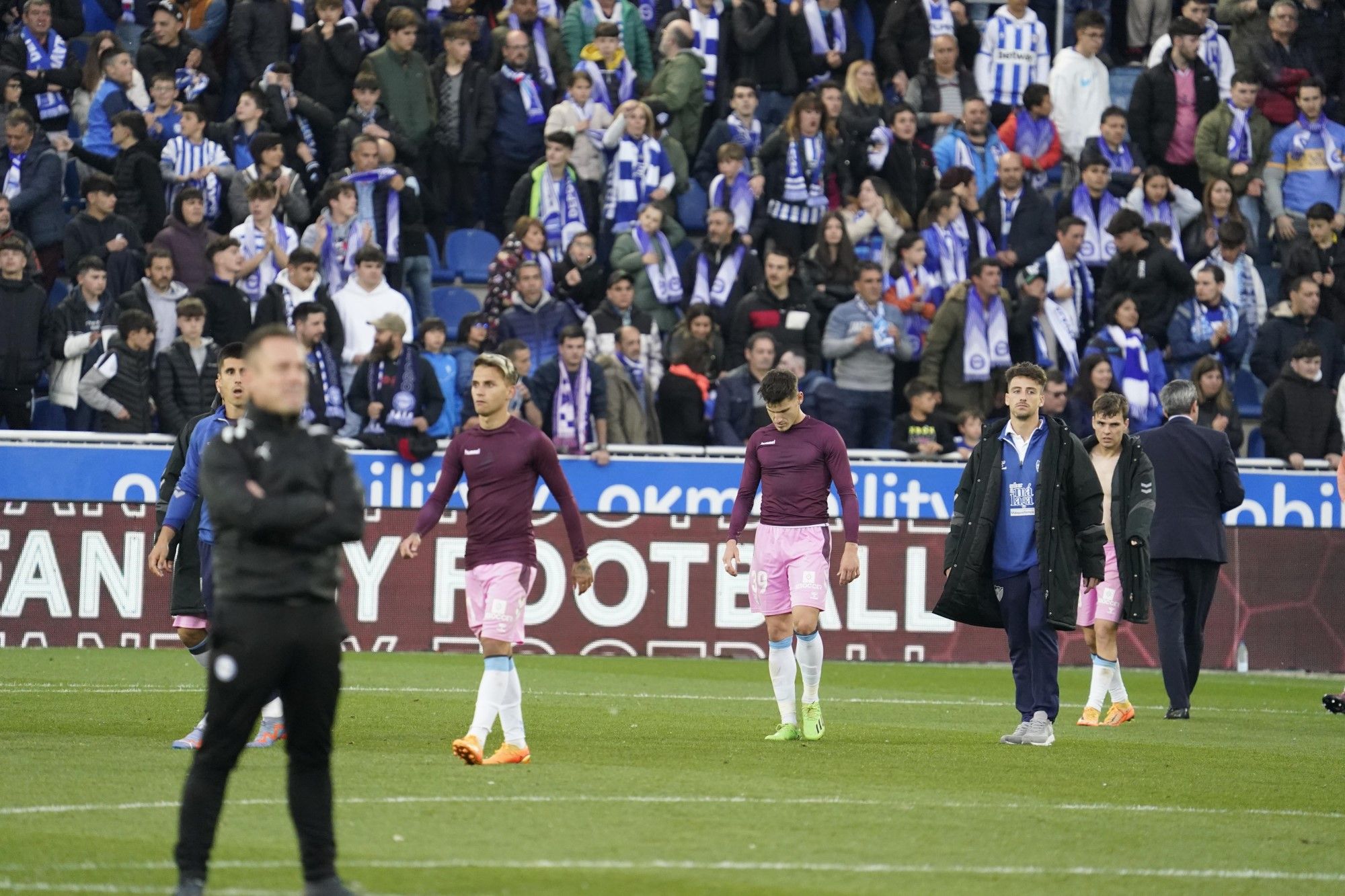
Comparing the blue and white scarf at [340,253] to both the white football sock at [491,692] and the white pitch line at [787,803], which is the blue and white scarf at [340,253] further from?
the white pitch line at [787,803]

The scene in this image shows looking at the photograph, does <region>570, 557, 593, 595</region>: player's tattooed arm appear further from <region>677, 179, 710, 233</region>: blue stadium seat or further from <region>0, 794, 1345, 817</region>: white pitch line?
<region>677, 179, 710, 233</region>: blue stadium seat

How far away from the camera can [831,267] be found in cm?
2205

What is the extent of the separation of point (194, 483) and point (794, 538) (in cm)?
379

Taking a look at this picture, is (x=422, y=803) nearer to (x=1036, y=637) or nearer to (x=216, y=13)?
(x=1036, y=637)

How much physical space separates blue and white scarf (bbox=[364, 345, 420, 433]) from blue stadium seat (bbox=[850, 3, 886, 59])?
8.60 metres

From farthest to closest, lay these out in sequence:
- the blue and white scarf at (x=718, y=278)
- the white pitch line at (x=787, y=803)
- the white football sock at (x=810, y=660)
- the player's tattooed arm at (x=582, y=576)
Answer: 1. the blue and white scarf at (x=718, y=278)
2. the white football sock at (x=810, y=660)
3. the player's tattooed arm at (x=582, y=576)
4. the white pitch line at (x=787, y=803)

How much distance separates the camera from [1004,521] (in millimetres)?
12602

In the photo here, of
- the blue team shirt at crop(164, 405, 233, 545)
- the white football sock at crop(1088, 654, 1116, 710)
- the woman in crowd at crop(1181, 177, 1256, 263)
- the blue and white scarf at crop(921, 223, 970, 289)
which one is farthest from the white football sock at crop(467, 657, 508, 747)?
the woman in crowd at crop(1181, 177, 1256, 263)

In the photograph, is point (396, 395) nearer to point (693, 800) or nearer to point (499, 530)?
point (499, 530)

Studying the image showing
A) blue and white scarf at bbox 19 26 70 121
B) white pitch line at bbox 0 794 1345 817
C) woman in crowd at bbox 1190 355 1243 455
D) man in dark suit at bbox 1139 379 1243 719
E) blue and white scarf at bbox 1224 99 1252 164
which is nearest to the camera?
white pitch line at bbox 0 794 1345 817

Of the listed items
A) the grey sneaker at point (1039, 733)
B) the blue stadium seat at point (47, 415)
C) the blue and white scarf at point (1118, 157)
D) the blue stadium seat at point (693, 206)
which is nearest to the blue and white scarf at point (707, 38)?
the blue stadium seat at point (693, 206)

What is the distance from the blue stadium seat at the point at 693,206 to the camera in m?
23.4

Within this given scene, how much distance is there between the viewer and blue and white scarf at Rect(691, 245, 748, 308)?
21953mm

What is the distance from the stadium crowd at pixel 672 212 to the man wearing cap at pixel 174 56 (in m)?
0.05
